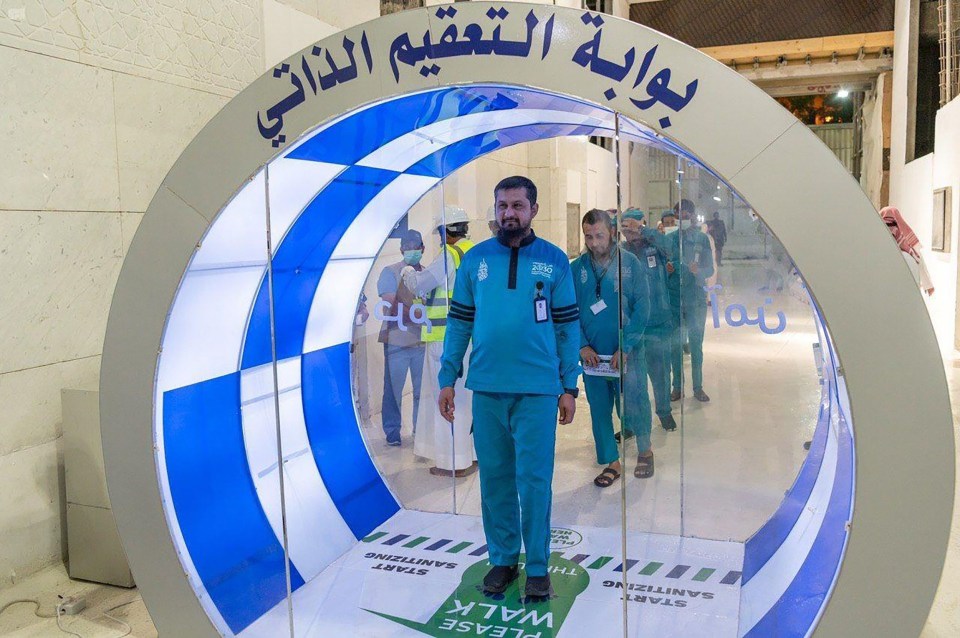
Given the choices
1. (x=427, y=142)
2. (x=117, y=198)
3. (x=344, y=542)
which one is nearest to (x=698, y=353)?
(x=427, y=142)

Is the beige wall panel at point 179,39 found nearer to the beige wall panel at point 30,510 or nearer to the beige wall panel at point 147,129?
the beige wall panel at point 147,129

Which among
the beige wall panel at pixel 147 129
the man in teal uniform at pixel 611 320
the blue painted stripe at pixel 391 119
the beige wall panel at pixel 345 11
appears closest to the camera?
the blue painted stripe at pixel 391 119

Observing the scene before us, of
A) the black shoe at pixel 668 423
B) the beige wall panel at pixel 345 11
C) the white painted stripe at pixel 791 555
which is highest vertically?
the beige wall panel at pixel 345 11

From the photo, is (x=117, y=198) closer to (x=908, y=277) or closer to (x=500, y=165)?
(x=500, y=165)

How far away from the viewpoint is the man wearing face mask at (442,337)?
13.7 ft

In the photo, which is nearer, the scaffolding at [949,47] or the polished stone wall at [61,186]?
the polished stone wall at [61,186]

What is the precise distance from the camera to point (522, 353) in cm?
355

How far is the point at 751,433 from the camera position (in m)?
3.94

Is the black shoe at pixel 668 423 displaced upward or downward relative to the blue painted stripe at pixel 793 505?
upward

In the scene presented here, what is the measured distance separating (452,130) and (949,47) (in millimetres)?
10659

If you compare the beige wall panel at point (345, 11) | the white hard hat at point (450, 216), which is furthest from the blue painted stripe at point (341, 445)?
the beige wall panel at point (345, 11)

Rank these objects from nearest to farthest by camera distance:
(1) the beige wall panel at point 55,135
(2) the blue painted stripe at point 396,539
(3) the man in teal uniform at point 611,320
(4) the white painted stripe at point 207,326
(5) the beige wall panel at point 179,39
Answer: (4) the white painted stripe at point 207,326, (3) the man in teal uniform at point 611,320, (1) the beige wall panel at point 55,135, (2) the blue painted stripe at point 396,539, (5) the beige wall panel at point 179,39

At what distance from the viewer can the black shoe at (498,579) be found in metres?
3.79

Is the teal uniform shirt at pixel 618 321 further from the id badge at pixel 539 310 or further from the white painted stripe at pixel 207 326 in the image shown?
the white painted stripe at pixel 207 326
